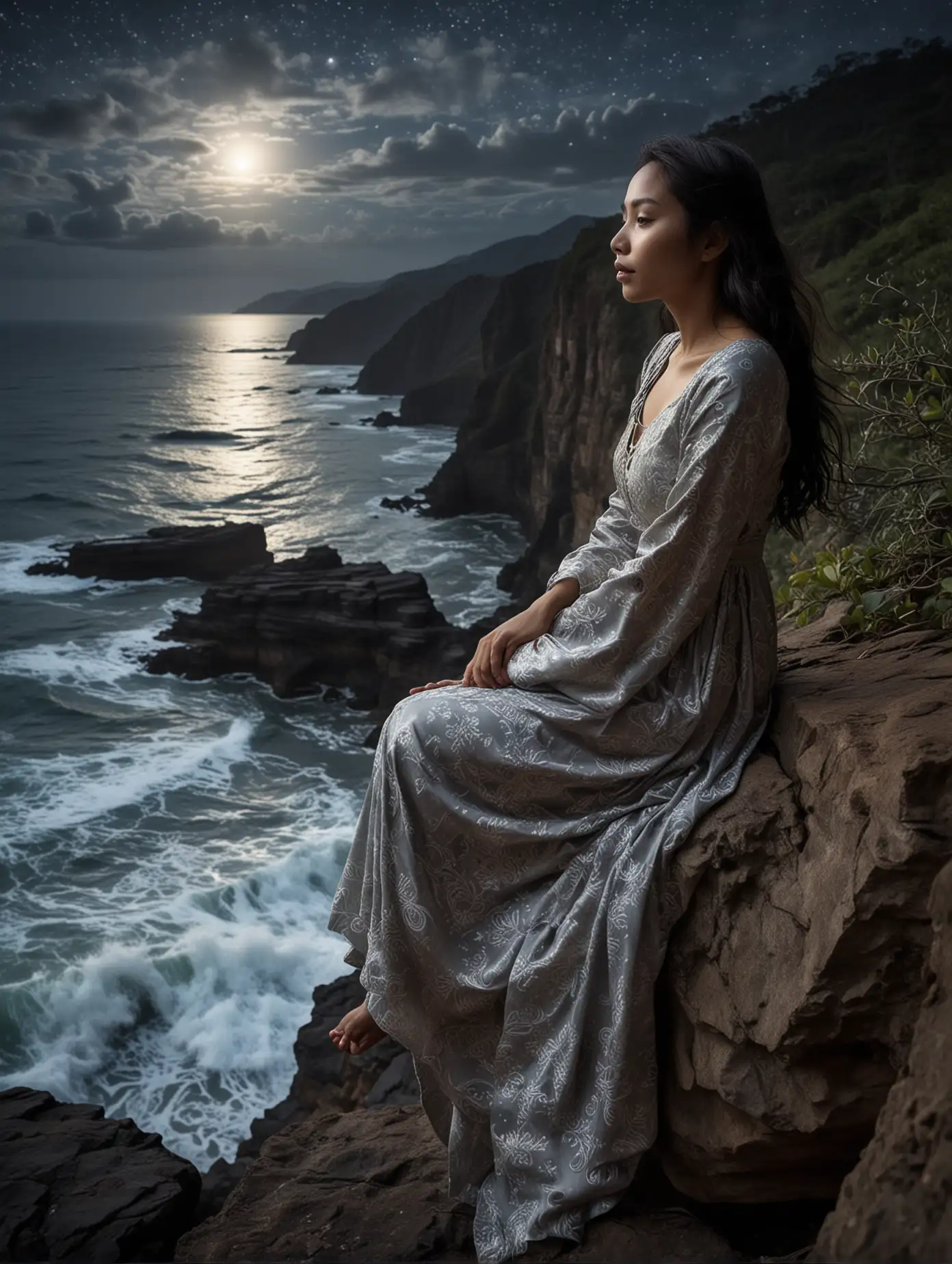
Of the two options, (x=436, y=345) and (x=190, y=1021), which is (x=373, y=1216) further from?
(x=436, y=345)

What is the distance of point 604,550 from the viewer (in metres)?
2.42

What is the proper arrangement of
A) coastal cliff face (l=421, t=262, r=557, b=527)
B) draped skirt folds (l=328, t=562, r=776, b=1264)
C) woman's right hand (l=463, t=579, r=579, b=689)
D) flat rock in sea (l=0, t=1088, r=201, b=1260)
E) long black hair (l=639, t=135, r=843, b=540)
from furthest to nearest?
coastal cliff face (l=421, t=262, r=557, b=527) < flat rock in sea (l=0, t=1088, r=201, b=1260) < woman's right hand (l=463, t=579, r=579, b=689) < long black hair (l=639, t=135, r=843, b=540) < draped skirt folds (l=328, t=562, r=776, b=1264)

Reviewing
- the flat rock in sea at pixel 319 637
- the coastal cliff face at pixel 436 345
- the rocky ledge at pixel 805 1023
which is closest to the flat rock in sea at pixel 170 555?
the flat rock in sea at pixel 319 637

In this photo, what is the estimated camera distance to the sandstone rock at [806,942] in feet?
5.82

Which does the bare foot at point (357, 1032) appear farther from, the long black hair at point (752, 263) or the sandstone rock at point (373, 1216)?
the long black hair at point (752, 263)

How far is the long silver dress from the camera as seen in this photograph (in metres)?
2.09

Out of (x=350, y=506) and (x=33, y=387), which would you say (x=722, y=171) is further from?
(x=33, y=387)

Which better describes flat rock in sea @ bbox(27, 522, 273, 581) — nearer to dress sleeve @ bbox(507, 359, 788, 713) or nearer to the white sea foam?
the white sea foam

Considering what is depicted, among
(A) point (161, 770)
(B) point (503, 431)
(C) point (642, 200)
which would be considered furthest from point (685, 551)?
(B) point (503, 431)

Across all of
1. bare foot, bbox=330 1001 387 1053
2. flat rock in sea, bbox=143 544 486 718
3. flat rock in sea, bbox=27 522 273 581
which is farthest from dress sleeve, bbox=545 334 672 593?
flat rock in sea, bbox=27 522 273 581

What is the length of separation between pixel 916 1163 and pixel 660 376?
1.66m

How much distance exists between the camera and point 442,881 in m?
2.22

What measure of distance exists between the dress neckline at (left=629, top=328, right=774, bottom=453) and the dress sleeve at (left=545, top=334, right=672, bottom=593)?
30mm

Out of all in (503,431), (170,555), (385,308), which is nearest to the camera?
(170,555)
